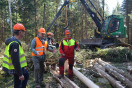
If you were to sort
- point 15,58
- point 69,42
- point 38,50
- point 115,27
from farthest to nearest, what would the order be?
point 115,27 < point 69,42 < point 38,50 < point 15,58

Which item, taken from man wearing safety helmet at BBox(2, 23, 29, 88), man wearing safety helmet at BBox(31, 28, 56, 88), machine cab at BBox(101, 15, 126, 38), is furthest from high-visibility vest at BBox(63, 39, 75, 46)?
machine cab at BBox(101, 15, 126, 38)

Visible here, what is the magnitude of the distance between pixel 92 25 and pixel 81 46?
1791 cm

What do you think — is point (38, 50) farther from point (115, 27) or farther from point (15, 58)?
point (115, 27)

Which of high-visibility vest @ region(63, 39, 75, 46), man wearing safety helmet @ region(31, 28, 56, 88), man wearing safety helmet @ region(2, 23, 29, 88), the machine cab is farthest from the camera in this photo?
the machine cab

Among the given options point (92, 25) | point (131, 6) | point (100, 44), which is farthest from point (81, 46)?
point (131, 6)

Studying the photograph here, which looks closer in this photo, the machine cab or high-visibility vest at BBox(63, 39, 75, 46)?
high-visibility vest at BBox(63, 39, 75, 46)

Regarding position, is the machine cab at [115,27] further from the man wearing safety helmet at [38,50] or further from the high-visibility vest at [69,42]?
the man wearing safety helmet at [38,50]

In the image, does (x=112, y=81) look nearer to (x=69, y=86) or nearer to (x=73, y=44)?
(x=69, y=86)

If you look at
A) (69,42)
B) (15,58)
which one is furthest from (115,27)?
(15,58)

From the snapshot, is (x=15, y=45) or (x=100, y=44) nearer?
(x=15, y=45)

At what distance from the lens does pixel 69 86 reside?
4.06 metres

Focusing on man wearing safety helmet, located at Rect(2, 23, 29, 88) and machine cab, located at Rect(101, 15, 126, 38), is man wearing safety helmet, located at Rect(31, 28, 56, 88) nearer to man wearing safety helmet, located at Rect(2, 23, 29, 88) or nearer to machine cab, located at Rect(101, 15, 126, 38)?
man wearing safety helmet, located at Rect(2, 23, 29, 88)

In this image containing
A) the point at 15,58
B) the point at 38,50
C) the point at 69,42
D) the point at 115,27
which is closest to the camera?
the point at 15,58

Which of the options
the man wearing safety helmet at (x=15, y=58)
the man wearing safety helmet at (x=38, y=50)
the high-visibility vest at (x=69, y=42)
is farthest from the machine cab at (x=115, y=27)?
the man wearing safety helmet at (x=15, y=58)
